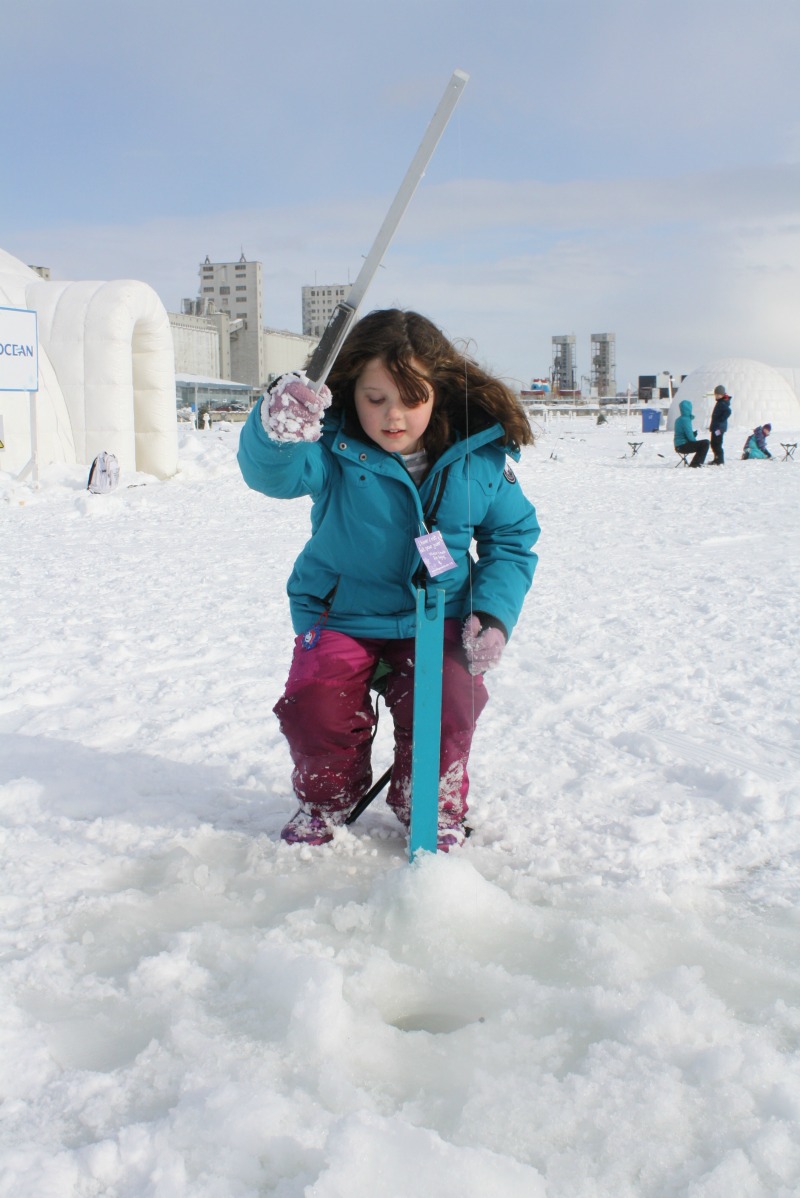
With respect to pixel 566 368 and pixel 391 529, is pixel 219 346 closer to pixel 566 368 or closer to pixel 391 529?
pixel 566 368

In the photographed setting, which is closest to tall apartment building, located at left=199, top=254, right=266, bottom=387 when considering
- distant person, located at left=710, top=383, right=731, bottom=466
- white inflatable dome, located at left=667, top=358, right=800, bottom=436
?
white inflatable dome, located at left=667, top=358, right=800, bottom=436

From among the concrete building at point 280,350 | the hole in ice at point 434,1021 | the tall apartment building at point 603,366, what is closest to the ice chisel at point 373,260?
the hole in ice at point 434,1021

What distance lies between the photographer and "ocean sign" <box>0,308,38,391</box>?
37.6ft

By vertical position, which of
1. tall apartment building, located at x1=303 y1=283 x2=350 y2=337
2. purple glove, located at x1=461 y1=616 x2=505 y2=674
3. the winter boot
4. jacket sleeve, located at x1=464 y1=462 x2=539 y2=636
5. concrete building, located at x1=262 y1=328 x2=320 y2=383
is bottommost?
the winter boot

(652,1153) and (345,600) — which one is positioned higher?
(345,600)

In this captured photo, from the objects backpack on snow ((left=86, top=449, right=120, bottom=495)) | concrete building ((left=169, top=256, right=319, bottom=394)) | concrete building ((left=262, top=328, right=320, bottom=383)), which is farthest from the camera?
concrete building ((left=169, top=256, right=319, bottom=394))

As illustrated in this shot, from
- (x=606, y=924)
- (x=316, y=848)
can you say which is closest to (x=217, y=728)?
(x=316, y=848)

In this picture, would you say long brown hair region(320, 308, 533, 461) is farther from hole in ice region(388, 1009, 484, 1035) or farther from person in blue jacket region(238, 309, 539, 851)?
hole in ice region(388, 1009, 484, 1035)

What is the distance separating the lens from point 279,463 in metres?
2.32

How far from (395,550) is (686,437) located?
1625 centimetres

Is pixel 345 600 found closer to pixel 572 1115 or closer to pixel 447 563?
pixel 447 563

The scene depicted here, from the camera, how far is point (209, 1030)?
5.70ft

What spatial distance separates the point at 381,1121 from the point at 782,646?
3.70m

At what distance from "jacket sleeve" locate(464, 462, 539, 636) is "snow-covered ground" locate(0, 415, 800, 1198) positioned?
2.14ft
